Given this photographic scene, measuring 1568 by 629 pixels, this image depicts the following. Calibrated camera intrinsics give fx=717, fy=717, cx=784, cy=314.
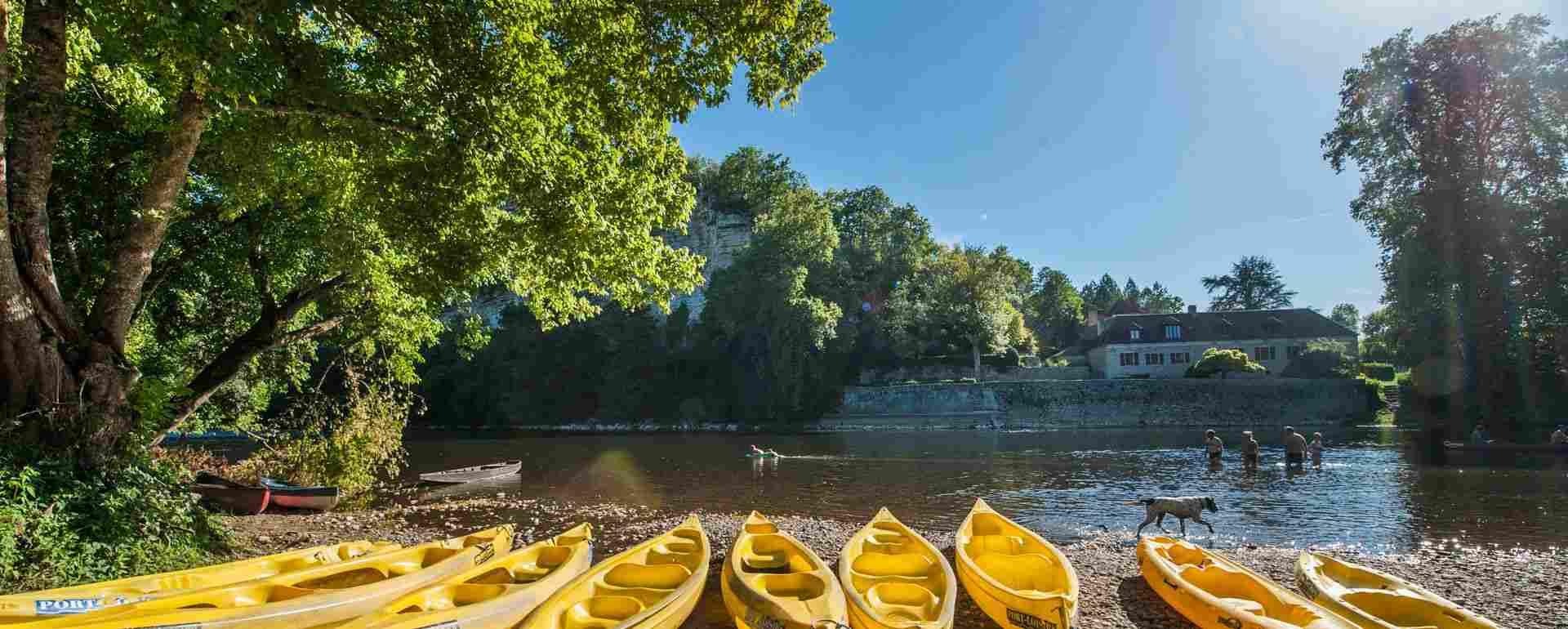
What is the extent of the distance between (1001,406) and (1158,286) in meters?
86.7

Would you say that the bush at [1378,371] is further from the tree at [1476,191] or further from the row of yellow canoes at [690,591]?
the row of yellow canoes at [690,591]

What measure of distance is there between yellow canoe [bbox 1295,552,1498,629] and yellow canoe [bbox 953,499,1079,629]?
2.20 m

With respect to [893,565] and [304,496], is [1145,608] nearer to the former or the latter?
[893,565]

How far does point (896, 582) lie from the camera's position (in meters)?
7.18

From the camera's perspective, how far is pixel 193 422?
49.6 ft

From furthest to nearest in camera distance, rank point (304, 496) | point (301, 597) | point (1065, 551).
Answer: point (304, 496) < point (1065, 551) < point (301, 597)

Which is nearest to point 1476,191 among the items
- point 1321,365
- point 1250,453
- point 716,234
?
point 1250,453

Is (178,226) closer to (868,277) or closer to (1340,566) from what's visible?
(1340,566)

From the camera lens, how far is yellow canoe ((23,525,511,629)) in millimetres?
5469

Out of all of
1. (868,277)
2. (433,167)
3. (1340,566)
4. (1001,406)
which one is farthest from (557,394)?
(1340,566)

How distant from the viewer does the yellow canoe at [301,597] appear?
5469mm

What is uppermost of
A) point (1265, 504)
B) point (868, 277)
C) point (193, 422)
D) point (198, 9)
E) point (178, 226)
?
point (868, 277)

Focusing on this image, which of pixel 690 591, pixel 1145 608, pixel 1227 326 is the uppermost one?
pixel 1227 326

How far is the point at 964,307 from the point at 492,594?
168 ft
